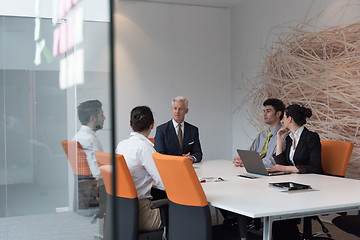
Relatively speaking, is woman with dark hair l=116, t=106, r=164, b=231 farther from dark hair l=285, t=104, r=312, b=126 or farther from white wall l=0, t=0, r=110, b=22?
white wall l=0, t=0, r=110, b=22

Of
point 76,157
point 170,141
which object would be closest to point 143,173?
point 170,141

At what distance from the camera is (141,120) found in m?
3.65

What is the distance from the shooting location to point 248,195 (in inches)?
119

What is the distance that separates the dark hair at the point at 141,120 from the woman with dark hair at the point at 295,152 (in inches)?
52.6

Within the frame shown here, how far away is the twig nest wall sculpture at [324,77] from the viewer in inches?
208

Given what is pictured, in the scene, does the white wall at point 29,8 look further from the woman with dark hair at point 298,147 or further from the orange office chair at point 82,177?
the woman with dark hair at point 298,147

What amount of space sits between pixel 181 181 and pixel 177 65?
506 cm

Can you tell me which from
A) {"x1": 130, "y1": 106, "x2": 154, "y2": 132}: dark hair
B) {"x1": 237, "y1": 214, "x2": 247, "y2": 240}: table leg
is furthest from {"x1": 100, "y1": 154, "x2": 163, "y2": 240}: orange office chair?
{"x1": 237, "y1": 214, "x2": 247, "y2": 240}: table leg

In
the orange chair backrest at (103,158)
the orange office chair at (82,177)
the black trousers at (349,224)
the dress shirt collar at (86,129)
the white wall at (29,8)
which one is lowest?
the black trousers at (349,224)

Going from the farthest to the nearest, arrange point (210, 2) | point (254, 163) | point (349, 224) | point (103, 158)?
point (210, 2)
point (254, 163)
point (349, 224)
point (103, 158)

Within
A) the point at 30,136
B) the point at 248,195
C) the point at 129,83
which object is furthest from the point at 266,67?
the point at 30,136

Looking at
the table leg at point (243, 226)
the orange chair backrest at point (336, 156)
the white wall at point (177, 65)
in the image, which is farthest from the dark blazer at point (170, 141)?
the table leg at point (243, 226)

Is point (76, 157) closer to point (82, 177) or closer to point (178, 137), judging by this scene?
point (82, 177)

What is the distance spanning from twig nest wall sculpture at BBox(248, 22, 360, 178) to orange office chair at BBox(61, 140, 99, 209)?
4.91 metres
